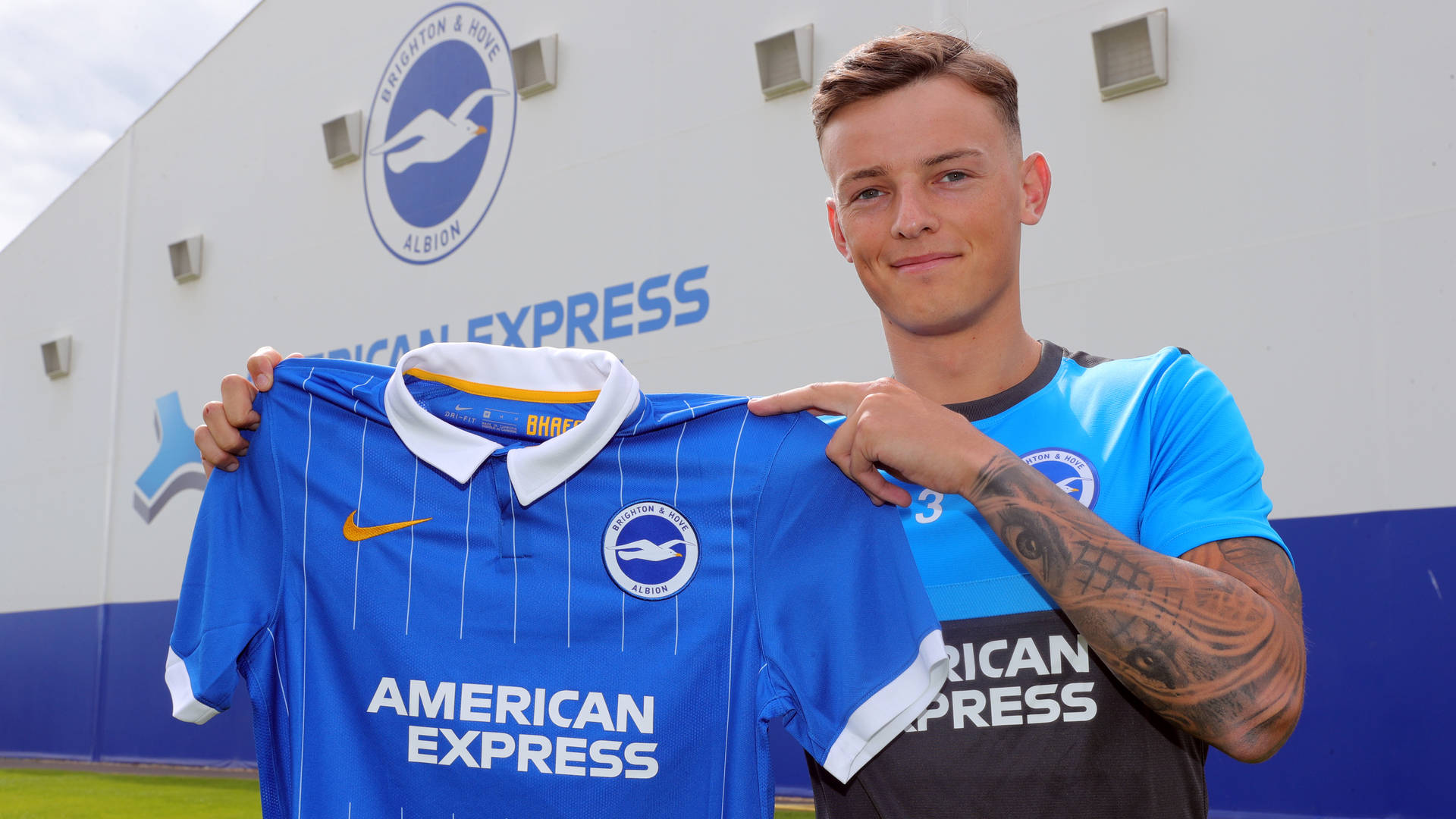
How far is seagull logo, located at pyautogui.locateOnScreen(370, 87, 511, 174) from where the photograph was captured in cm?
796

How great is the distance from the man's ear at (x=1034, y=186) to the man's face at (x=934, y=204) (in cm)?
9

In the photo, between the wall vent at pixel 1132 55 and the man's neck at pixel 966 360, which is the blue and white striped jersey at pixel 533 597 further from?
the wall vent at pixel 1132 55

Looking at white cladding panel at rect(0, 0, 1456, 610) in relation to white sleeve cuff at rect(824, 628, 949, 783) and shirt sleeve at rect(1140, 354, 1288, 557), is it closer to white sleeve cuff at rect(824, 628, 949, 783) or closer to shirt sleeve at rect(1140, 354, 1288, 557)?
shirt sleeve at rect(1140, 354, 1288, 557)

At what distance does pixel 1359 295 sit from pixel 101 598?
10.5m

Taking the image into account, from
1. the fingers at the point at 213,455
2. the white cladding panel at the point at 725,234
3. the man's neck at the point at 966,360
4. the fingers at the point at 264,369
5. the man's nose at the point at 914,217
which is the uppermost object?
the white cladding panel at the point at 725,234

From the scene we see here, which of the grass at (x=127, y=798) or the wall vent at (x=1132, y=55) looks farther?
the grass at (x=127, y=798)

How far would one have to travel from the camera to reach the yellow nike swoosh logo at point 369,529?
1.87m

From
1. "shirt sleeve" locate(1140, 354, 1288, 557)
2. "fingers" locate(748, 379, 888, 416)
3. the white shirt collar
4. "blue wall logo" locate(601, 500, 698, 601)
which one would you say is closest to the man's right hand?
the white shirt collar

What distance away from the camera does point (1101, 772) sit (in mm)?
1422

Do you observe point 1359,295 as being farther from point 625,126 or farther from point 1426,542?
point 625,126

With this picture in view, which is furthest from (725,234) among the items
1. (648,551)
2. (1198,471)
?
(1198,471)

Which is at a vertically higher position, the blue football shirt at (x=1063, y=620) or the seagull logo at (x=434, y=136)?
the seagull logo at (x=434, y=136)

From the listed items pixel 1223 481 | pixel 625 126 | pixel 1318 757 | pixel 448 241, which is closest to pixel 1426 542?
pixel 1318 757

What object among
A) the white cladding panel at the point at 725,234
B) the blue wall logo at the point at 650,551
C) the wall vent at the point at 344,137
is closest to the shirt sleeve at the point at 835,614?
the blue wall logo at the point at 650,551
